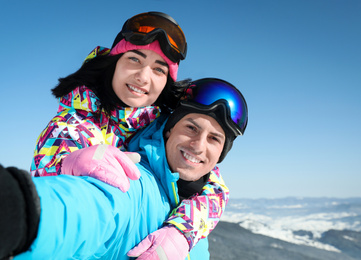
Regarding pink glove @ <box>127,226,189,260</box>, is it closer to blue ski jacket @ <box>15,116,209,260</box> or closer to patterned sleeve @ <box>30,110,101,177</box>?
blue ski jacket @ <box>15,116,209,260</box>

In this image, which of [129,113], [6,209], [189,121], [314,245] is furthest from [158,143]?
[314,245]

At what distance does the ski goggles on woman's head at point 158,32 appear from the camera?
88.1 inches

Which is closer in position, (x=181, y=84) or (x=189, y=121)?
(x=189, y=121)

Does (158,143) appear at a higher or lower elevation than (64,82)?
lower

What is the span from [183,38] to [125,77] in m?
0.66

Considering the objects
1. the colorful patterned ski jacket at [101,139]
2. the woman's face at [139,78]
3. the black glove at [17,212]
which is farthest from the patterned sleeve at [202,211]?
the black glove at [17,212]

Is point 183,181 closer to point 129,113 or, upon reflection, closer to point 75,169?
point 129,113

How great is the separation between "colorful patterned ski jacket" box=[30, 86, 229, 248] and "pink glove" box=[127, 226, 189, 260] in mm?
57

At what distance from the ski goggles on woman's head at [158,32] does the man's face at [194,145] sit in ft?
2.08

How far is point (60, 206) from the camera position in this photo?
0.78 meters

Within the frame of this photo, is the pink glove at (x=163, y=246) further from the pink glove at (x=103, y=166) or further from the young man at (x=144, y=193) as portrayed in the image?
the pink glove at (x=103, y=166)

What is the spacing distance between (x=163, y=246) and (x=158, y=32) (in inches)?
62.8

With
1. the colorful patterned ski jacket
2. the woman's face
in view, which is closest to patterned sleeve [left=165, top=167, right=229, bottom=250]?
the colorful patterned ski jacket

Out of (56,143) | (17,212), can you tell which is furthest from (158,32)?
(17,212)
